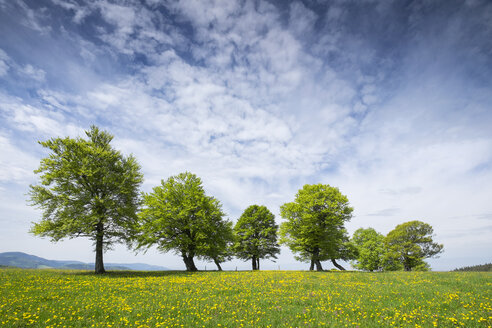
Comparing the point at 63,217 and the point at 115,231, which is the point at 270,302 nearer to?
the point at 115,231

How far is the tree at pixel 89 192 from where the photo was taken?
77.2 feet

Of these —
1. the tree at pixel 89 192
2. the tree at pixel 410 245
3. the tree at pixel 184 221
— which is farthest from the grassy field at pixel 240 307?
the tree at pixel 410 245

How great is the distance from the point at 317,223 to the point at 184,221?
774 inches

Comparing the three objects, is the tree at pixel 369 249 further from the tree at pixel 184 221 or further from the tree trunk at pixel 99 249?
the tree trunk at pixel 99 249

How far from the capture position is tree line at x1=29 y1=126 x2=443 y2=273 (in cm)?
2408

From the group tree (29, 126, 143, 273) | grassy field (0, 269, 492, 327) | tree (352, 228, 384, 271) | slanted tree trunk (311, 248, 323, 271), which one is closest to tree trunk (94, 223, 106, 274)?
tree (29, 126, 143, 273)

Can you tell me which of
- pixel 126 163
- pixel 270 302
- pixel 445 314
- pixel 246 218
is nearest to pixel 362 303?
pixel 445 314

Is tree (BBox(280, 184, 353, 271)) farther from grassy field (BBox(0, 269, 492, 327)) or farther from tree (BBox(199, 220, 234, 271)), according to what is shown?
grassy field (BBox(0, 269, 492, 327))

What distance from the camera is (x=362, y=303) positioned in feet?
40.7

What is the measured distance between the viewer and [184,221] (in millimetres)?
32094

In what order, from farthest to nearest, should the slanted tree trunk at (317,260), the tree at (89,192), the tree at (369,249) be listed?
the tree at (369,249)
the slanted tree trunk at (317,260)
the tree at (89,192)

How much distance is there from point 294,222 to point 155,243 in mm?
20621

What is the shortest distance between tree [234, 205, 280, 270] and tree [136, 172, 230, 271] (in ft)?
37.1

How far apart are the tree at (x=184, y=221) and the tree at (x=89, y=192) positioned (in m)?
3.71
